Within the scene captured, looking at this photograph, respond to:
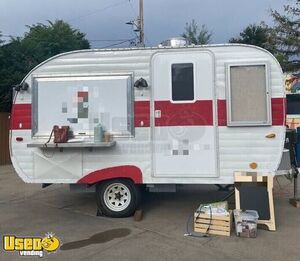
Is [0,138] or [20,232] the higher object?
[0,138]

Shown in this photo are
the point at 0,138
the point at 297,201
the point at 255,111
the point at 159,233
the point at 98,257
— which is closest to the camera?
the point at 98,257

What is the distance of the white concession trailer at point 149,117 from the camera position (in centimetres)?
762

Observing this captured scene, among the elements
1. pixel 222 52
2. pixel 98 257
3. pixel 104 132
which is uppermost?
pixel 222 52

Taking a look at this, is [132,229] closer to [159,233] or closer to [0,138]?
[159,233]

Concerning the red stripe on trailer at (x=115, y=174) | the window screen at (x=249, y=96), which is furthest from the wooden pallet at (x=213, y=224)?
the window screen at (x=249, y=96)

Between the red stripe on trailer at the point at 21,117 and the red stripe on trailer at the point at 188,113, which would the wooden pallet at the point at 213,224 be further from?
the red stripe on trailer at the point at 21,117

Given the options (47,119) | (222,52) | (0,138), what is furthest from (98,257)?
(0,138)

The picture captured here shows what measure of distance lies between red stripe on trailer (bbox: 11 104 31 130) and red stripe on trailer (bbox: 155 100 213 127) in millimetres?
2348

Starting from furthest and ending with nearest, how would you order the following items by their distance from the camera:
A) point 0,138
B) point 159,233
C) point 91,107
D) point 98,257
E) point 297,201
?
1. point 0,138
2. point 297,201
3. point 91,107
4. point 159,233
5. point 98,257

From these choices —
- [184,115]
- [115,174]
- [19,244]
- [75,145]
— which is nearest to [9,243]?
[19,244]

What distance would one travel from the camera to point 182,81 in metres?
7.84

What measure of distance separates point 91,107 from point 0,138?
10.8 m

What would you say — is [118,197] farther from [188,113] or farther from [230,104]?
[230,104]

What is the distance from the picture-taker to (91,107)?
26.5 feet
